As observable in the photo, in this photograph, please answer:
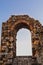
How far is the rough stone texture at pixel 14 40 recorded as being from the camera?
11.5 metres

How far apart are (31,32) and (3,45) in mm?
2170

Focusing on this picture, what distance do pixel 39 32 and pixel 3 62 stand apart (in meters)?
3.29

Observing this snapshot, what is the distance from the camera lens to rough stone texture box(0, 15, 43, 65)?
11500 millimetres

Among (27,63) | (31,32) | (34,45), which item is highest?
(31,32)

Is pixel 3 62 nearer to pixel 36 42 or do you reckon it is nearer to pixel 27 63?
pixel 27 63

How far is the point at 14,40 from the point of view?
12.2 meters

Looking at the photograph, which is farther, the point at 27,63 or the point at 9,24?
the point at 9,24

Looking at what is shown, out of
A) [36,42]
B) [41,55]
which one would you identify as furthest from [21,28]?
[41,55]

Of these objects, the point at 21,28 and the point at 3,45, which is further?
the point at 21,28

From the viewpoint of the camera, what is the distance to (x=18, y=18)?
12594 millimetres

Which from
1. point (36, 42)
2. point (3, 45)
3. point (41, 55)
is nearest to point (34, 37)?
point (36, 42)

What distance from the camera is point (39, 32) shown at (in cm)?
1230

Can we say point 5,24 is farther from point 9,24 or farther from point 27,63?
point 27,63

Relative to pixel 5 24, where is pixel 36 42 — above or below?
below
